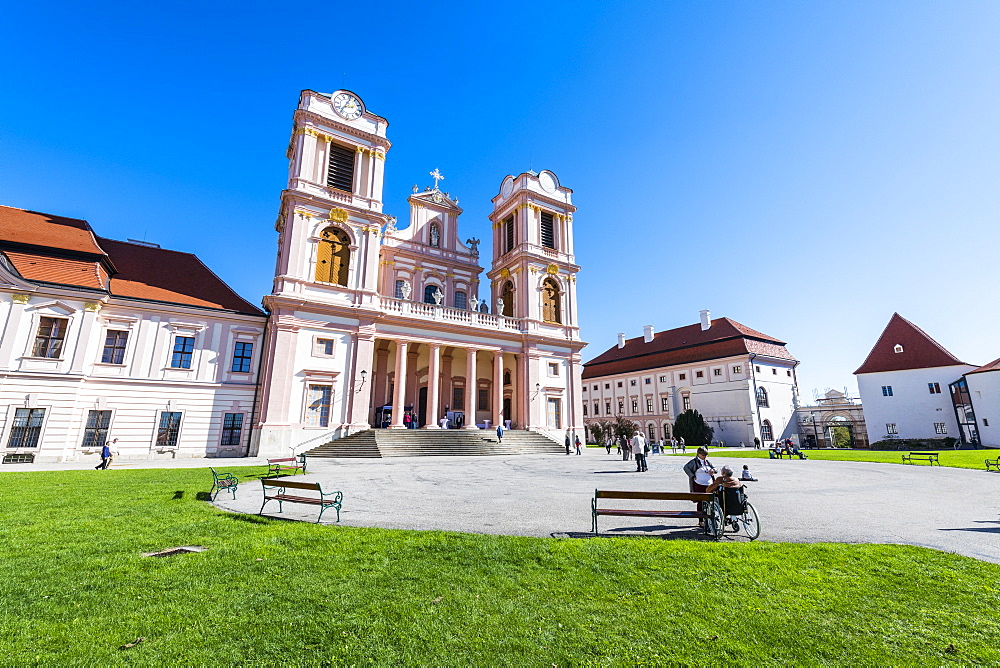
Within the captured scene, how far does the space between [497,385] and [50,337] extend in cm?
Result: 2515

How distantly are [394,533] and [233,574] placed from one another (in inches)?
95.4

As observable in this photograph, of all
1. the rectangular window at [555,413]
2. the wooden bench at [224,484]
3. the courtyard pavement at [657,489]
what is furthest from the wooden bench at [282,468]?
the rectangular window at [555,413]

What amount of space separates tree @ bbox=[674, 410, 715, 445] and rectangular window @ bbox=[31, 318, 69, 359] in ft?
164

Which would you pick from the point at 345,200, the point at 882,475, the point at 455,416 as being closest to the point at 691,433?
the point at 455,416

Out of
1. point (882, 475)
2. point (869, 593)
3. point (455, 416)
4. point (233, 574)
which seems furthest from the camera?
point (455, 416)

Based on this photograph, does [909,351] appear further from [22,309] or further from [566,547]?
[22,309]

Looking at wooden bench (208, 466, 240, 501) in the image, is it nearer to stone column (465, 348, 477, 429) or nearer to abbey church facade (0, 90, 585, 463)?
abbey church facade (0, 90, 585, 463)

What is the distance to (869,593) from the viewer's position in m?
4.73

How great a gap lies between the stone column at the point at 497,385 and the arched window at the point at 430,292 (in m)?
7.12

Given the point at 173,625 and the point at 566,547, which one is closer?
the point at 173,625

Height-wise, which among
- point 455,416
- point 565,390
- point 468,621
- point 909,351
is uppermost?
point 909,351

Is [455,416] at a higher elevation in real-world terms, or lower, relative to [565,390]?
lower

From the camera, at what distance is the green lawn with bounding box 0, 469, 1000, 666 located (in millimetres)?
3568

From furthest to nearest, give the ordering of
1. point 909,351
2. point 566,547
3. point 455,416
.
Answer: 1. point 909,351
2. point 455,416
3. point 566,547
